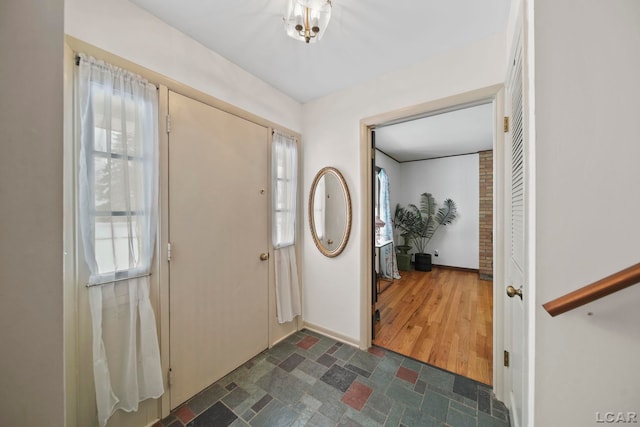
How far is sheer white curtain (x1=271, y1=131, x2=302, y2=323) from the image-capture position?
7.02 ft

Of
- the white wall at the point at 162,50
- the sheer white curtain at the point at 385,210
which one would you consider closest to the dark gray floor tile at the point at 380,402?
the white wall at the point at 162,50

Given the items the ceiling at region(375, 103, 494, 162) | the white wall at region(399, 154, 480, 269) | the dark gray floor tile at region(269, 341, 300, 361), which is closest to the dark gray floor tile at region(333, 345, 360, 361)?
the dark gray floor tile at region(269, 341, 300, 361)

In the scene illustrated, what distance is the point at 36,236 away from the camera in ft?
1.69

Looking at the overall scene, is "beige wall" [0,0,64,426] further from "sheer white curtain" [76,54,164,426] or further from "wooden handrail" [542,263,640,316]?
"wooden handrail" [542,263,640,316]

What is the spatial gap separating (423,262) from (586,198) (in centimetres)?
452

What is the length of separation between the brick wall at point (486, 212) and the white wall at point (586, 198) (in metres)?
4.48

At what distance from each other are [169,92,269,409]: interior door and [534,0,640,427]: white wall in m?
1.76

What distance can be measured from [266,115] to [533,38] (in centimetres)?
185

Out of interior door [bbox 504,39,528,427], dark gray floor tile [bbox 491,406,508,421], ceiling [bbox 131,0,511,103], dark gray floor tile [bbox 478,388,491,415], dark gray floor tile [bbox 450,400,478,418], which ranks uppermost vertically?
ceiling [bbox 131,0,511,103]

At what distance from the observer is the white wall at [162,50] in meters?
1.13

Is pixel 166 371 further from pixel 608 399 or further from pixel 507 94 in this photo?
pixel 507 94

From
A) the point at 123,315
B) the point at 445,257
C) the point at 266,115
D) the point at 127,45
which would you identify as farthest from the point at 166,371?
the point at 445,257

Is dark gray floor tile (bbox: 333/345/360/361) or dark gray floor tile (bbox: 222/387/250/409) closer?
dark gray floor tile (bbox: 222/387/250/409)

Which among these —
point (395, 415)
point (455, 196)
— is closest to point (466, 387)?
point (395, 415)
